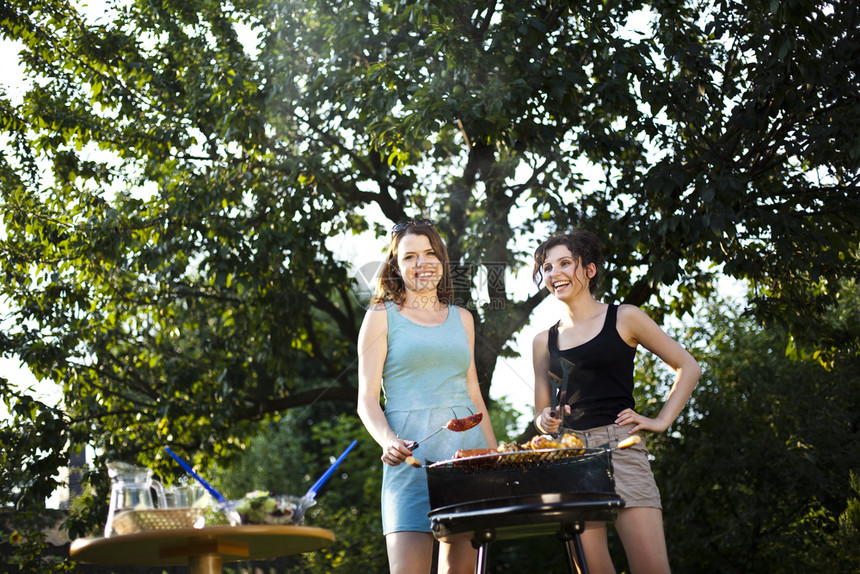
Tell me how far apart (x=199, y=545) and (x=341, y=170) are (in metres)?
4.79

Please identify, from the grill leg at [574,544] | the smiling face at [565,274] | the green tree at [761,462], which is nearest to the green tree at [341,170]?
the green tree at [761,462]

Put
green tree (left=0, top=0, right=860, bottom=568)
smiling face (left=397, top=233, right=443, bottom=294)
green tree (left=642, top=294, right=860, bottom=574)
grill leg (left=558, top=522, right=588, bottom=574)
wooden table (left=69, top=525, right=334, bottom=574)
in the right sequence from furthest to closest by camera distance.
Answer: green tree (left=642, top=294, right=860, bottom=574) → green tree (left=0, top=0, right=860, bottom=568) → smiling face (left=397, top=233, right=443, bottom=294) → grill leg (left=558, top=522, right=588, bottom=574) → wooden table (left=69, top=525, right=334, bottom=574)

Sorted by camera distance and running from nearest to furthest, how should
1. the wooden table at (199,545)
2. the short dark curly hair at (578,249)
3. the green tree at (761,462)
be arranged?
the wooden table at (199,545)
the short dark curly hair at (578,249)
the green tree at (761,462)

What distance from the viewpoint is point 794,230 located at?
5035 millimetres

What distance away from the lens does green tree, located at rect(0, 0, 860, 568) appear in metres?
5.02

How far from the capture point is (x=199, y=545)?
7.67ft

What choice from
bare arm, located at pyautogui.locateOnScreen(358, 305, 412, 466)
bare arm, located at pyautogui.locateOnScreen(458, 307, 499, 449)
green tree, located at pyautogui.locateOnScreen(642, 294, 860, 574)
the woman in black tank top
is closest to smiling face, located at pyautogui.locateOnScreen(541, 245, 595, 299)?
the woman in black tank top

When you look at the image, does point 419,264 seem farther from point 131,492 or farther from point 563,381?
point 131,492

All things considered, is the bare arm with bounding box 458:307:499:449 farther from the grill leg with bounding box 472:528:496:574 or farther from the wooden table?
the wooden table

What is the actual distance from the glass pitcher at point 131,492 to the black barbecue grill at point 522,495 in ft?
2.64

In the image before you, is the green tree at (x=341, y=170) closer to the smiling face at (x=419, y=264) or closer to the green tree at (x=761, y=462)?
the green tree at (x=761, y=462)

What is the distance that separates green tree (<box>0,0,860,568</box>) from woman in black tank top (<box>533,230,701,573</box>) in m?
1.72

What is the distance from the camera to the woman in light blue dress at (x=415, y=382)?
2.78 metres

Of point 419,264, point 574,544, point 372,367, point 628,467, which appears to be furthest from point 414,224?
point 574,544
